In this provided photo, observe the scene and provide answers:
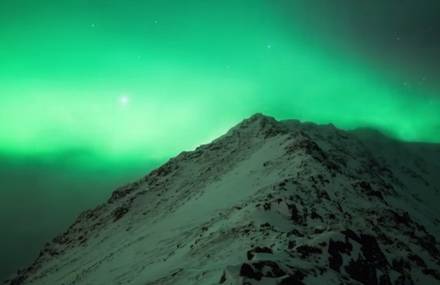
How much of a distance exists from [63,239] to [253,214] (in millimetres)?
50472

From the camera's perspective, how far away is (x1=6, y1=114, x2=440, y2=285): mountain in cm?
2131

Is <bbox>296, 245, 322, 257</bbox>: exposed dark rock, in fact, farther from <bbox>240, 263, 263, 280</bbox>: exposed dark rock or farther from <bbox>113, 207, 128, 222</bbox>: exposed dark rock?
<bbox>113, 207, 128, 222</bbox>: exposed dark rock

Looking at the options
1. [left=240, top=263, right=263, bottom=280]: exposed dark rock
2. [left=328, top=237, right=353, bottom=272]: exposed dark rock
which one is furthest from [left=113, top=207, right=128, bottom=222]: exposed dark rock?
[left=240, top=263, right=263, bottom=280]: exposed dark rock

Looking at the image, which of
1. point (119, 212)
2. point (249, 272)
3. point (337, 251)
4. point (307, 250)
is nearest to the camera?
point (249, 272)

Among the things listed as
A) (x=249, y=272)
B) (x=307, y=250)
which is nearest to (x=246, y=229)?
(x=307, y=250)

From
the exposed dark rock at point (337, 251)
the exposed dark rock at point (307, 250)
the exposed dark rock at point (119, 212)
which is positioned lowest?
the exposed dark rock at point (337, 251)

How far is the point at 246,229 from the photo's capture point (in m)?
27.8

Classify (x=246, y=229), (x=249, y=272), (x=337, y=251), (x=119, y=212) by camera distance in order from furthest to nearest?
(x=119, y=212) < (x=246, y=229) < (x=337, y=251) < (x=249, y=272)

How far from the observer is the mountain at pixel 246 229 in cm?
2131

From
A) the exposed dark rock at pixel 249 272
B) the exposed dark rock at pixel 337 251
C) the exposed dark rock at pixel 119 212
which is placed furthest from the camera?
the exposed dark rock at pixel 119 212

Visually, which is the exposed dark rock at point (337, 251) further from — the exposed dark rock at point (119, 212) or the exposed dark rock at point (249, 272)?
the exposed dark rock at point (119, 212)

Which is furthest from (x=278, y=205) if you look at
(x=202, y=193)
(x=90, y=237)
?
(x=90, y=237)

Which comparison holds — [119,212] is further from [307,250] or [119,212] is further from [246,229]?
[307,250]

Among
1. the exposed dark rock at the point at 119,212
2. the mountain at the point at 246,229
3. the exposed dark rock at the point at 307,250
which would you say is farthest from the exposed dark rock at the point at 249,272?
the exposed dark rock at the point at 119,212
